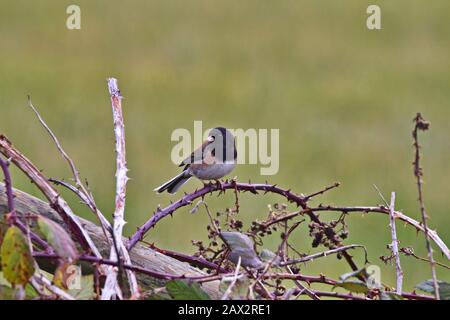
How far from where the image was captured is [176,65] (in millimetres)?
14273

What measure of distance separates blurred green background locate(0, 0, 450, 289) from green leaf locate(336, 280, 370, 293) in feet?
14.5

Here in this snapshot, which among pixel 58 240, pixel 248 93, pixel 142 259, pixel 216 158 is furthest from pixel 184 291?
pixel 248 93

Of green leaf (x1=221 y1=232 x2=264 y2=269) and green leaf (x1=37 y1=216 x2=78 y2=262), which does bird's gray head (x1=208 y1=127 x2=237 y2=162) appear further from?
green leaf (x1=37 y1=216 x2=78 y2=262)

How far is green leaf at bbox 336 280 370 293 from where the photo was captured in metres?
2.40

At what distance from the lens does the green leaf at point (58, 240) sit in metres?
2.08

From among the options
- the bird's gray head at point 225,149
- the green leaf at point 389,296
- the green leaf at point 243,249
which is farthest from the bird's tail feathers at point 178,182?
the green leaf at point 389,296

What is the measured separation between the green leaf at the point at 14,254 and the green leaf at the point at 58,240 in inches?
1.9

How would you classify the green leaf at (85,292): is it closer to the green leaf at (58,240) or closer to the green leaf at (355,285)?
the green leaf at (58,240)

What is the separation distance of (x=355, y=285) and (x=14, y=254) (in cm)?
83

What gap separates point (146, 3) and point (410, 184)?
9.55m

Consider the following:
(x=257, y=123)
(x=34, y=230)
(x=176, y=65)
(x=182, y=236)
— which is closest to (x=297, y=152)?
(x=257, y=123)

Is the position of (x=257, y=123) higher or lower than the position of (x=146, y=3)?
lower

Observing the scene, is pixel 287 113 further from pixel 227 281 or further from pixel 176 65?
pixel 227 281

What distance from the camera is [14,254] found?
2.07 meters
